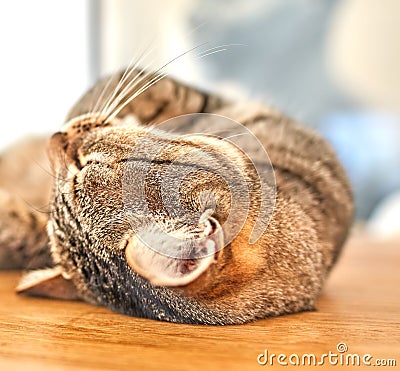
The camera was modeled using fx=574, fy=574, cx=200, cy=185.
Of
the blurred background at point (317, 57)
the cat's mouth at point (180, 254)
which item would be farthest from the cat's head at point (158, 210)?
the blurred background at point (317, 57)

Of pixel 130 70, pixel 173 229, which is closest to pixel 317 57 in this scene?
pixel 130 70

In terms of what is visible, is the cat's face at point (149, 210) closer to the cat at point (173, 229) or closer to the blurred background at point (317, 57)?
the cat at point (173, 229)

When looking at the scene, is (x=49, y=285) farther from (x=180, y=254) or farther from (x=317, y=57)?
(x=317, y=57)

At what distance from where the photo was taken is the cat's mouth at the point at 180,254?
838mm

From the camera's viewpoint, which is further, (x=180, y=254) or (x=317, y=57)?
(x=317, y=57)

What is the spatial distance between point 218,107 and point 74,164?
0.54 m

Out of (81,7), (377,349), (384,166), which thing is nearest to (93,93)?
(377,349)

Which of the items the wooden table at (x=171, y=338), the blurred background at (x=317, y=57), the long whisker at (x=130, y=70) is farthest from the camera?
the blurred background at (x=317, y=57)

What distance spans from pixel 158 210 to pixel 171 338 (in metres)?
0.19

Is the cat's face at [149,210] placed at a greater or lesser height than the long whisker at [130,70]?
lesser

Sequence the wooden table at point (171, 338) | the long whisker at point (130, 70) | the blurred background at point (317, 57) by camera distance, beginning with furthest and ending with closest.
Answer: the blurred background at point (317, 57) < the long whisker at point (130, 70) < the wooden table at point (171, 338)

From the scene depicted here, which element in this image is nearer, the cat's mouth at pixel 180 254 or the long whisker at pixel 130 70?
the cat's mouth at pixel 180 254

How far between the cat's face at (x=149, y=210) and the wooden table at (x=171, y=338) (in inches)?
2.8

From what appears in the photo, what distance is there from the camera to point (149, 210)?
2.83 feet
